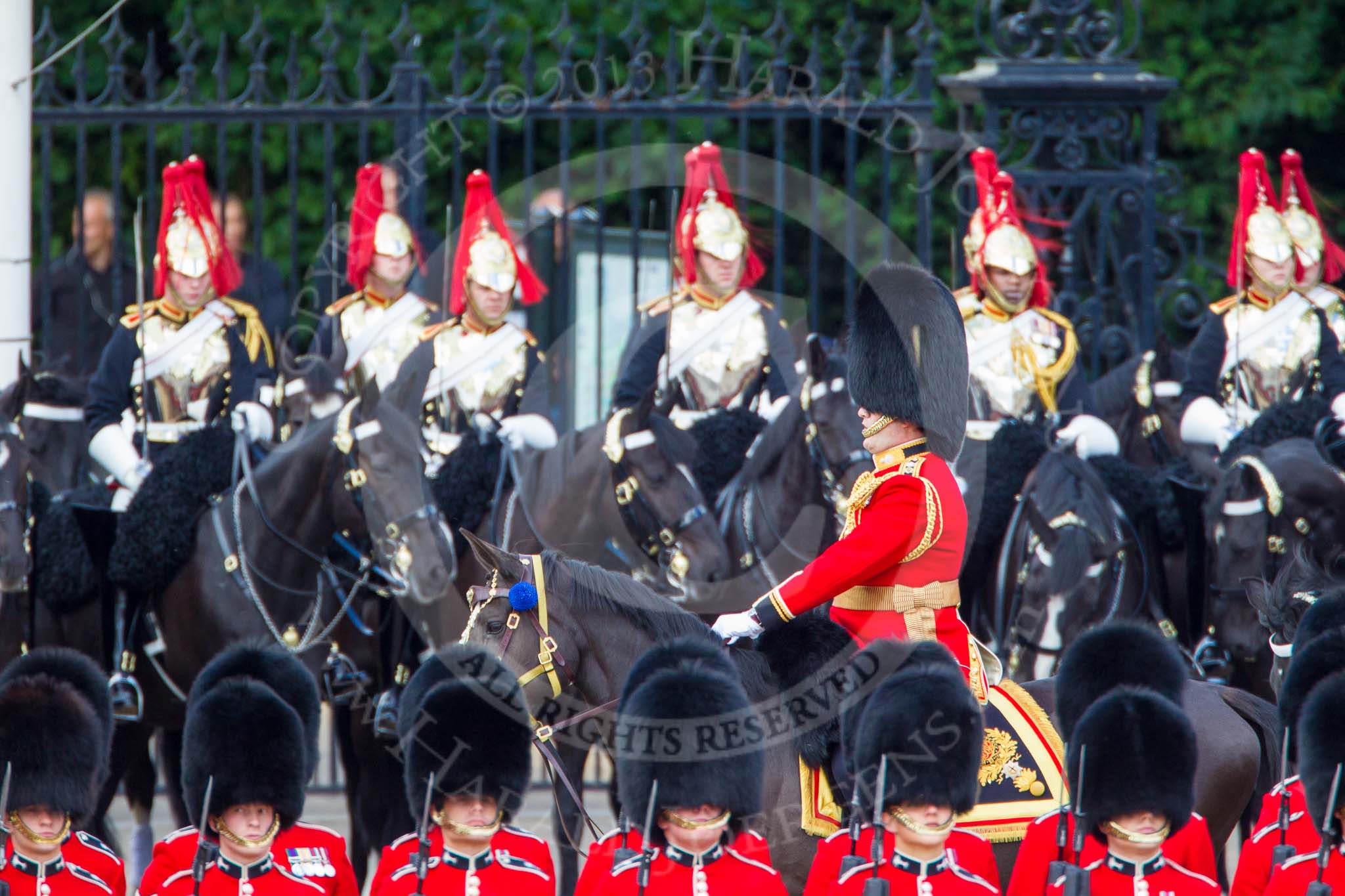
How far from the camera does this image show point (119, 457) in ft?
24.9

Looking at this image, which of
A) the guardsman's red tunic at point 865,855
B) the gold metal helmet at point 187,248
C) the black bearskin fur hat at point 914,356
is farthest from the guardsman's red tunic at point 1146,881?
the gold metal helmet at point 187,248

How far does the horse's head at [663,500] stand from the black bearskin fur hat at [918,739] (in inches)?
96.7

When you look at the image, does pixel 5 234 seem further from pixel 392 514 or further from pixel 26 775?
pixel 26 775

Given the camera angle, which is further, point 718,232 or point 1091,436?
point 718,232

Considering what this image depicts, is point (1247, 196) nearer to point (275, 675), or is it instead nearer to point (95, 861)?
point (275, 675)

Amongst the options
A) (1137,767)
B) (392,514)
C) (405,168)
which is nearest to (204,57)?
(405,168)

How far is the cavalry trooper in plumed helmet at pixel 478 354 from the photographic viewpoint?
320 inches

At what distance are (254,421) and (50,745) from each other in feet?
8.45

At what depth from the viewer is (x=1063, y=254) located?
9250 mm

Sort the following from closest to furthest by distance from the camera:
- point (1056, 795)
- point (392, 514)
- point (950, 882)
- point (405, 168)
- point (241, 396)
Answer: point (950, 882) < point (1056, 795) < point (392, 514) < point (241, 396) < point (405, 168)

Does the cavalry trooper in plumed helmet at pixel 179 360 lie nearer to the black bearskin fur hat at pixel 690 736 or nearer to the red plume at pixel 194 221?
the red plume at pixel 194 221

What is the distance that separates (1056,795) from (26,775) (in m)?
2.19

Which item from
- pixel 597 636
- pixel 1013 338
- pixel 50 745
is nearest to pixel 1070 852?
pixel 597 636

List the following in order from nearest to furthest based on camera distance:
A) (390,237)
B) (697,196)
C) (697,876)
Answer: (697,876), (697,196), (390,237)
